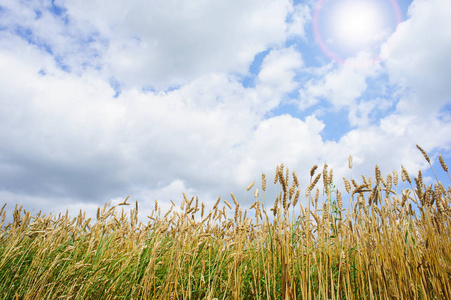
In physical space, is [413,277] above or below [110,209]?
below

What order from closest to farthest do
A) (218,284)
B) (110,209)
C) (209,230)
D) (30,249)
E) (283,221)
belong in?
(283,221)
(218,284)
(30,249)
(110,209)
(209,230)

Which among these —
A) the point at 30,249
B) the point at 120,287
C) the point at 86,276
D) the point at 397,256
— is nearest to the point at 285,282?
the point at 397,256

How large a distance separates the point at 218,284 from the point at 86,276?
4.61 feet

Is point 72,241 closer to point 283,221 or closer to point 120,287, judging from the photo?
point 120,287

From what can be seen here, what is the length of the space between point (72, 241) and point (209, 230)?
1.86m

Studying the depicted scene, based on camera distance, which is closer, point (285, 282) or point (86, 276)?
point (285, 282)

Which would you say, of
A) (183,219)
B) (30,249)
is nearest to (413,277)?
(183,219)

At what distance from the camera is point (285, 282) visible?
229cm

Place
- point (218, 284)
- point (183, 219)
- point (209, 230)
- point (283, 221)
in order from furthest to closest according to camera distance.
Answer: point (209, 230) → point (218, 284) → point (183, 219) → point (283, 221)

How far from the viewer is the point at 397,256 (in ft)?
8.33

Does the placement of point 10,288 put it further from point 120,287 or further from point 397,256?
point 397,256

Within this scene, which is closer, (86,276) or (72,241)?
(86,276)

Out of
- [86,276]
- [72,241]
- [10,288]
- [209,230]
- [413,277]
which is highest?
[209,230]

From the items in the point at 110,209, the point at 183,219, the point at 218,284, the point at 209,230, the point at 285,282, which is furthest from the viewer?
the point at 209,230
